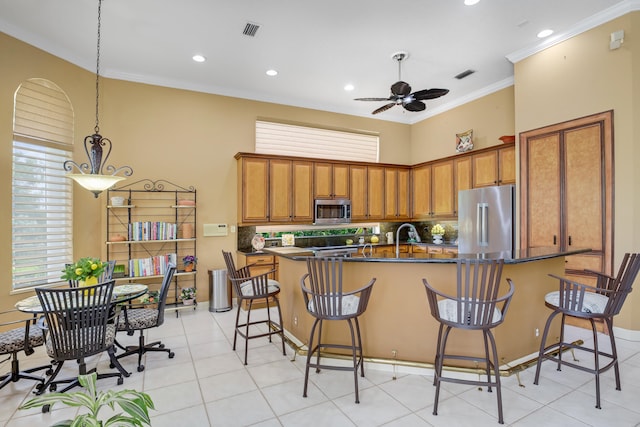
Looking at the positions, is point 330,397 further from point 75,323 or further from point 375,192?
point 375,192

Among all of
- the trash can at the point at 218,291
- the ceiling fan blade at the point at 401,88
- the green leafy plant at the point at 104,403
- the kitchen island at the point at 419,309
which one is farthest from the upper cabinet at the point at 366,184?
the green leafy plant at the point at 104,403

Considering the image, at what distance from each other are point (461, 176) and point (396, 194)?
1342 mm

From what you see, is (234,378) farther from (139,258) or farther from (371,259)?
(139,258)

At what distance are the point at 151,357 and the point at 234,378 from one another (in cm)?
110

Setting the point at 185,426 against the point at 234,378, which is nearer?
the point at 185,426

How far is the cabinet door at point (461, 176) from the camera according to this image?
5777 millimetres

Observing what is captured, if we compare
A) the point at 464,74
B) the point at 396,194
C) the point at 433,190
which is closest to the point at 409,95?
the point at 464,74

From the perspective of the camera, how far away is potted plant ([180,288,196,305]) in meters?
5.03

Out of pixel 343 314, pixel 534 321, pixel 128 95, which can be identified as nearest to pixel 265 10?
pixel 128 95

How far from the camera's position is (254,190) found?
17.9 ft

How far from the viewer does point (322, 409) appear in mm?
2469

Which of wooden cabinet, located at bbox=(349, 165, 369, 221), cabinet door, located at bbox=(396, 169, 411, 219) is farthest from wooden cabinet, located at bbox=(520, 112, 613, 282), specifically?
wooden cabinet, located at bbox=(349, 165, 369, 221)

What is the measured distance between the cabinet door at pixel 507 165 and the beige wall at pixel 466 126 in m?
0.37

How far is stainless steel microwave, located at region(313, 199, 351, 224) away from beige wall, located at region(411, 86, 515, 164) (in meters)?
2.19
